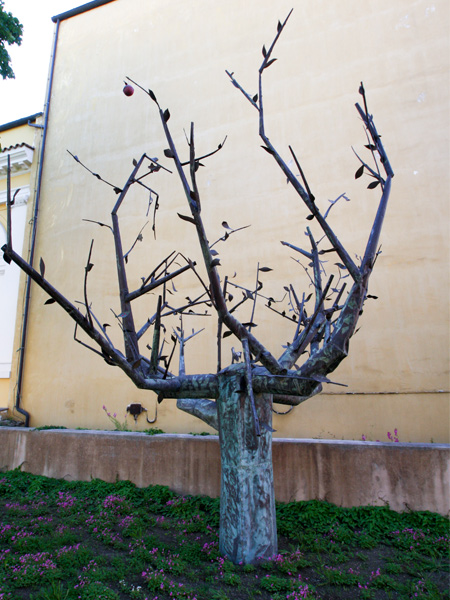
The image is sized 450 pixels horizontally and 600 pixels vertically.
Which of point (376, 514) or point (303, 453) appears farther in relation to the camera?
point (303, 453)

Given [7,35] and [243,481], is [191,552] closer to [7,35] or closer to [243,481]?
[243,481]

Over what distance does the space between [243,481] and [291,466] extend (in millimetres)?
1336

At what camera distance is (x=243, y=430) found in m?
3.56

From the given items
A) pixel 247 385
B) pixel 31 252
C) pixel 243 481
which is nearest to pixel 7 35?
pixel 31 252

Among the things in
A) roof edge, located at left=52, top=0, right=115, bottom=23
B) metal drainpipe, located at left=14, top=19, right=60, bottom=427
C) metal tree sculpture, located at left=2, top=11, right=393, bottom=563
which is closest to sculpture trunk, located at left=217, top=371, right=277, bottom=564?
metal tree sculpture, located at left=2, top=11, right=393, bottom=563

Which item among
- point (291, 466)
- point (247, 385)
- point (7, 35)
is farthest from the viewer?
point (7, 35)

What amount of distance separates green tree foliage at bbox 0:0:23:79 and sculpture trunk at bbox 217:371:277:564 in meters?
5.83

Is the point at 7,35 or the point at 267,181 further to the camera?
the point at 267,181

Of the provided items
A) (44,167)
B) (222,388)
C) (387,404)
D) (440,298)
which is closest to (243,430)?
(222,388)

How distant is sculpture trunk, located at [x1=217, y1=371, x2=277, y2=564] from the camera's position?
342cm

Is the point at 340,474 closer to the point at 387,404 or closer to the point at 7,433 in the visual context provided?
the point at 387,404

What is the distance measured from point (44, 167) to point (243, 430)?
8.30 metres

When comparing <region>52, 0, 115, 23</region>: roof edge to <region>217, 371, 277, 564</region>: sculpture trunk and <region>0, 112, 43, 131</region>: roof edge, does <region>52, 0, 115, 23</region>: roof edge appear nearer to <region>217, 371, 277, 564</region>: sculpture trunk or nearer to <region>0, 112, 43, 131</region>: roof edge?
<region>0, 112, 43, 131</region>: roof edge

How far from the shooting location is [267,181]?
7227mm
